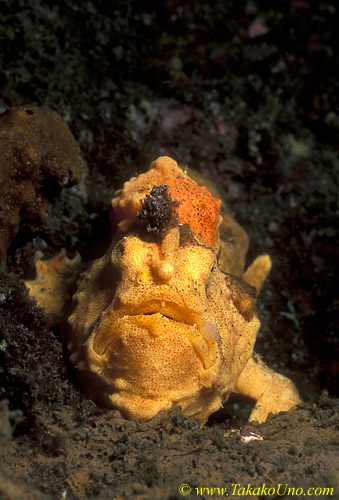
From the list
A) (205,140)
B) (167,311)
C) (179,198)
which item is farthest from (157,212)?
(205,140)

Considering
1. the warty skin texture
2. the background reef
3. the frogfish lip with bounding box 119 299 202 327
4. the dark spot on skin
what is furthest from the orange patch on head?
the background reef

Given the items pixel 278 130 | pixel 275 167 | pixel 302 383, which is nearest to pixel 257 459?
pixel 302 383

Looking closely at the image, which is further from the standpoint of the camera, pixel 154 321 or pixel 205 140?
pixel 205 140

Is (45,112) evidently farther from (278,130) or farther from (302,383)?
(302,383)

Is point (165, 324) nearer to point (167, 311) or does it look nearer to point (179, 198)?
point (167, 311)

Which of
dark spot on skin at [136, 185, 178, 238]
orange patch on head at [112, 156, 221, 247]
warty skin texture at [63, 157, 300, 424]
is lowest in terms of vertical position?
warty skin texture at [63, 157, 300, 424]

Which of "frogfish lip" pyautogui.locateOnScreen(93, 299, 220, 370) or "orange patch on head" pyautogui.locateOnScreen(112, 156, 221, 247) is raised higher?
"orange patch on head" pyautogui.locateOnScreen(112, 156, 221, 247)

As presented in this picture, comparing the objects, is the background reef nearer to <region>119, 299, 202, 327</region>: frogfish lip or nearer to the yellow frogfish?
the yellow frogfish

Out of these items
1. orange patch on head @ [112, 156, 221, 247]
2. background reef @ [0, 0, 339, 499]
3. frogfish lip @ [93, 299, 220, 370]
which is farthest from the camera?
orange patch on head @ [112, 156, 221, 247]
